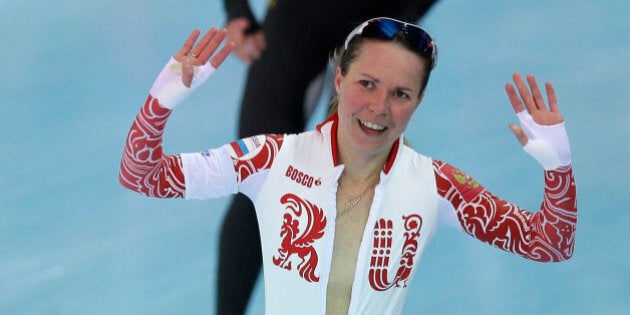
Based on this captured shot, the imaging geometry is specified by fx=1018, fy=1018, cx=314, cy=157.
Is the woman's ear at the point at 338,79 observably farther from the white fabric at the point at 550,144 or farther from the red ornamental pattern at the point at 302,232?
the white fabric at the point at 550,144

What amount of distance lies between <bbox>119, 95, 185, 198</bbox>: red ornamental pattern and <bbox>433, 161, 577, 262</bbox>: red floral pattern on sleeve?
465 millimetres

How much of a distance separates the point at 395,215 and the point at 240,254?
65 centimetres

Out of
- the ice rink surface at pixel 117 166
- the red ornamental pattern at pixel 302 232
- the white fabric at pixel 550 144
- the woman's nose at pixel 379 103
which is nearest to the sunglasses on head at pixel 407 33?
the woman's nose at pixel 379 103

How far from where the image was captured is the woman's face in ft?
5.44

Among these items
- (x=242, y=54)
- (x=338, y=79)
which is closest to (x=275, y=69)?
(x=242, y=54)

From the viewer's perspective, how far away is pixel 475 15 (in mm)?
2812

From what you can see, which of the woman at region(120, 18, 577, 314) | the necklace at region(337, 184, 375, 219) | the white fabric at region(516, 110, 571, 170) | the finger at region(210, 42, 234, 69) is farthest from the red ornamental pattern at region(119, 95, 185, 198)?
the white fabric at region(516, 110, 571, 170)

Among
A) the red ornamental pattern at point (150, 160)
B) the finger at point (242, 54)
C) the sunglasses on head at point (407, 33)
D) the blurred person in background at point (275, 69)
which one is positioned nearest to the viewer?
the red ornamental pattern at point (150, 160)

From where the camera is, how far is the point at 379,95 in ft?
5.45

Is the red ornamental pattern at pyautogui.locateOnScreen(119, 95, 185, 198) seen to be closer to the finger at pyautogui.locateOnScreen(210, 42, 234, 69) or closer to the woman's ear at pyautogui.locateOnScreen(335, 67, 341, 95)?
the finger at pyautogui.locateOnScreen(210, 42, 234, 69)

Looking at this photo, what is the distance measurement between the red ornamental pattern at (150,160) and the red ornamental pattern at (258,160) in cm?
10

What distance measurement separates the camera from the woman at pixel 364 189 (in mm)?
1666

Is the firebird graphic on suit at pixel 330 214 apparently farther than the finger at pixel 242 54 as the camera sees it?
No

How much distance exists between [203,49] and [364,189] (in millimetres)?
380
